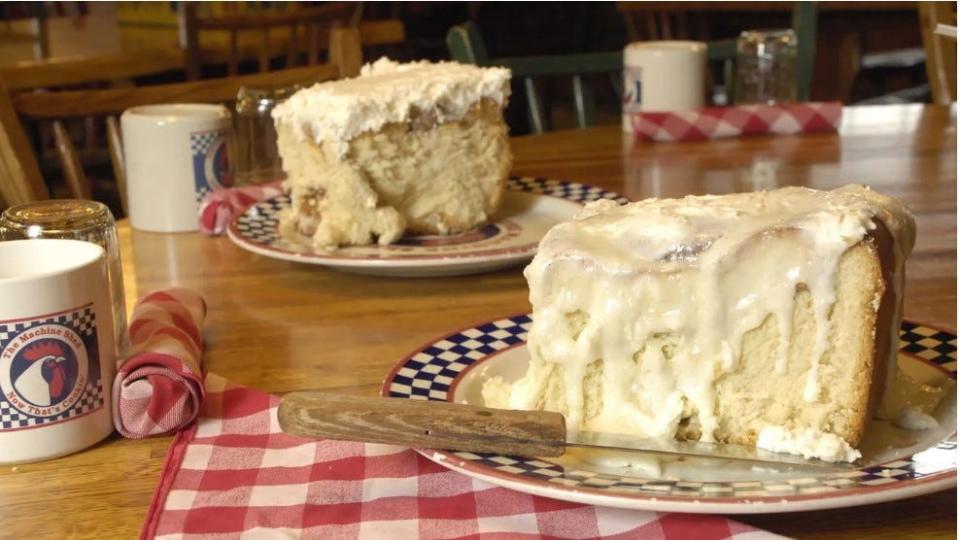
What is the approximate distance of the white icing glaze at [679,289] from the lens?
2.68 ft

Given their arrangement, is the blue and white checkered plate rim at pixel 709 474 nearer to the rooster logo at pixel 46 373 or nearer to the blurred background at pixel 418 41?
the rooster logo at pixel 46 373

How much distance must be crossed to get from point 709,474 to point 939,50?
7.53 feet

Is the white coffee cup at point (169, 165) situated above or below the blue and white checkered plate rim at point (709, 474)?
above

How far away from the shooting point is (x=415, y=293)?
52.8 inches

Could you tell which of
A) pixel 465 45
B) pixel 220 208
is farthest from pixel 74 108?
pixel 465 45

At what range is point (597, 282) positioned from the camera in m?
0.84

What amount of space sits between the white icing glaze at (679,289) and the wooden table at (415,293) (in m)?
0.12

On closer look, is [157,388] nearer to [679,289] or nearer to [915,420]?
[679,289]

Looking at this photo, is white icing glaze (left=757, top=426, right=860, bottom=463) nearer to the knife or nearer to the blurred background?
the knife

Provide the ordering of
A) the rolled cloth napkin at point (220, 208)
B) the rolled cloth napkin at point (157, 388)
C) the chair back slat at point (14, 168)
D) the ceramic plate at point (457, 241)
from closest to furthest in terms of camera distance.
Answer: the rolled cloth napkin at point (157, 388) → the ceramic plate at point (457, 241) → the rolled cloth napkin at point (220, 208) → the chair back slat at point (14, 168)

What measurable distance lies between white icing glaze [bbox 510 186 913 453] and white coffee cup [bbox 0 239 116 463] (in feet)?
1.13

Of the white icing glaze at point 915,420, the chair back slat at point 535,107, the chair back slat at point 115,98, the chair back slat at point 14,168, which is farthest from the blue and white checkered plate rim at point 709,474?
the chair back slat at point 535,107

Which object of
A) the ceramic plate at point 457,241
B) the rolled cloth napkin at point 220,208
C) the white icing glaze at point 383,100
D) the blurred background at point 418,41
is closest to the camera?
the ceramic plate at point 457,241

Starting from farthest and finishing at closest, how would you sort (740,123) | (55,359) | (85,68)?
(85,68) < (740,123) < (55,359)
